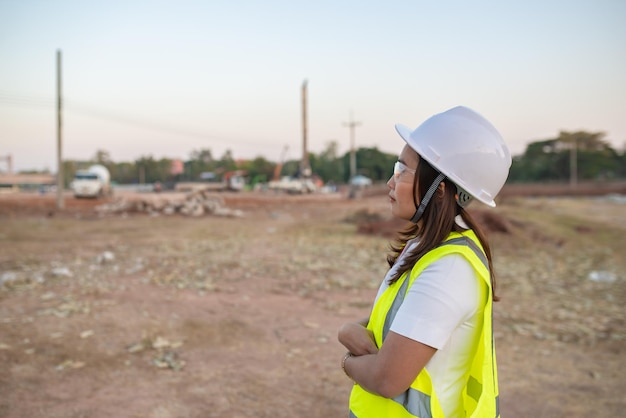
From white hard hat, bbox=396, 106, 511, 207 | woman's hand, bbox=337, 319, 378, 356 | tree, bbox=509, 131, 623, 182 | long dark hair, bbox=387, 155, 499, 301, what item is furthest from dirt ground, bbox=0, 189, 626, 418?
tree, bbox=509, 131, 623, 182

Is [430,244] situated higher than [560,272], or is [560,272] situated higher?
[430,244]

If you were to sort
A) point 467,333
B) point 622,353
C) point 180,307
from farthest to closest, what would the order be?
1. point 180,307
2. point 622,353
3. point 467,333

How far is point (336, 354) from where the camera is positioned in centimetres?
455

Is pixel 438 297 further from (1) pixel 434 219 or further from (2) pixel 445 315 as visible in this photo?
(1) pixel 434 219

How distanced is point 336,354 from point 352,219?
472 inches

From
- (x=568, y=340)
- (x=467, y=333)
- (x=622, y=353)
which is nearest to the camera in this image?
(x=467, y=333)

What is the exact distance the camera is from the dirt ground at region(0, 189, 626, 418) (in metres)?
3.63

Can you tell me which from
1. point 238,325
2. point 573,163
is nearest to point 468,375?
point 238,325

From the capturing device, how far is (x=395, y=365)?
48.1 inches

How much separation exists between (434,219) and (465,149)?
0.70 ft

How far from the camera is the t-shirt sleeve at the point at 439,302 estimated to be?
118 centimetres

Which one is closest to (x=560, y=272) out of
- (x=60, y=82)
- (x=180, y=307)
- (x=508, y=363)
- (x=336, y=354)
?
(x=508, y=363)

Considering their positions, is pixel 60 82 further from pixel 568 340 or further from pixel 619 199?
pixel 619 199

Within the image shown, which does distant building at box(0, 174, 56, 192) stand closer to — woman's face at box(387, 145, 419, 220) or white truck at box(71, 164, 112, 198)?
white truck at box(71, 164, 112, 198)
